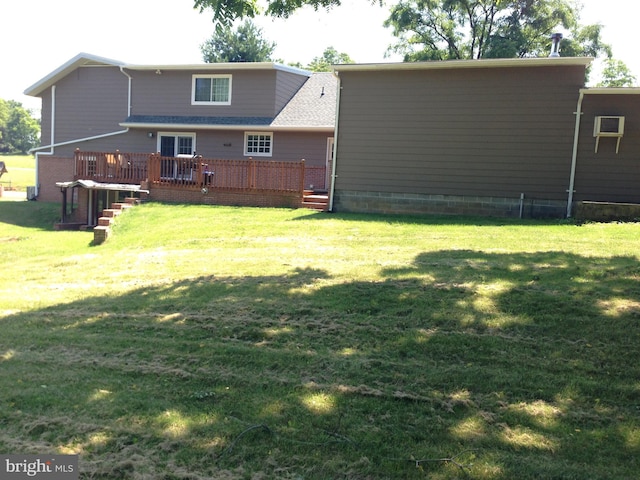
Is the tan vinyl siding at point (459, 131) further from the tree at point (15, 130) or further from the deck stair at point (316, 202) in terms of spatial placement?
the tree at point (15, 130)

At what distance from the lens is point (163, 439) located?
139 inches

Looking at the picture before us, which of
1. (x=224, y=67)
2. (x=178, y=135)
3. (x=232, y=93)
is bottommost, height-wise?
(x=178, y=135)

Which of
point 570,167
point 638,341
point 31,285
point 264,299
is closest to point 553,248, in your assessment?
point 638,341

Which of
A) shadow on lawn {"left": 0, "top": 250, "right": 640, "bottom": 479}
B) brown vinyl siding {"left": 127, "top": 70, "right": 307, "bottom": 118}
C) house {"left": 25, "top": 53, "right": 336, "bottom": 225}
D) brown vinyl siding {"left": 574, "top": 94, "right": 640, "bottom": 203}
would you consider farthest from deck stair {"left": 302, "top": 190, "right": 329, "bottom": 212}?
shadow on lawn {"left": 0, "top": 250, "right": 640, "bottom": 479}

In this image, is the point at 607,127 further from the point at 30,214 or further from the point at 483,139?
the point at 30,214

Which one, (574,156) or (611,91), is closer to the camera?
(611,91)

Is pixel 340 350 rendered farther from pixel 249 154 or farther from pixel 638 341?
pixel 249 154

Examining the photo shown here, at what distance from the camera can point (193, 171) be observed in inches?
682

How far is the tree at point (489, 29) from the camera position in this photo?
94.8ft

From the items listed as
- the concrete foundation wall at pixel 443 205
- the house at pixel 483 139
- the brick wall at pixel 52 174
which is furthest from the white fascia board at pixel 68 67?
the concrete foundation wall at pixel 443 205

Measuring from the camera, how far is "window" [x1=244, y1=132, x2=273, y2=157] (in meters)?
21.1

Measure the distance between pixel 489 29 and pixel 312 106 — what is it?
49.1ft

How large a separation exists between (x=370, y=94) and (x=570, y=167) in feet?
17.8

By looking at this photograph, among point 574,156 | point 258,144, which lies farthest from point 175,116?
point 574,156
